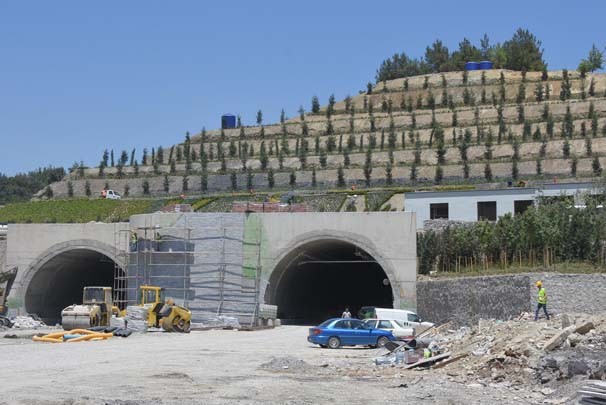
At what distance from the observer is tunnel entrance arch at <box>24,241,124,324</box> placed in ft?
150

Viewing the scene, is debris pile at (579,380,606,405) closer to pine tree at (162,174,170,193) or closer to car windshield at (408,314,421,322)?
car windshield at (408,314,421,322)

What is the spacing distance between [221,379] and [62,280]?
30111 mm

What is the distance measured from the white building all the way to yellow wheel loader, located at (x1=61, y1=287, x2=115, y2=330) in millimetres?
14940

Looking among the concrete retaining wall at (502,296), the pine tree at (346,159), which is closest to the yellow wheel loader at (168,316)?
the concrete retaining wall at (502,296)

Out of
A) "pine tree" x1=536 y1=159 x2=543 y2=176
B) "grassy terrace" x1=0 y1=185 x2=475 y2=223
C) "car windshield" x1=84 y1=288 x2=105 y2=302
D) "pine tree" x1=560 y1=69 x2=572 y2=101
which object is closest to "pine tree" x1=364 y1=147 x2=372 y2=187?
"grassy terrace" x1=0 y1=185 x2=475 y2=223

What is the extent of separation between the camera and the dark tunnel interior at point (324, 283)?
44.0 m

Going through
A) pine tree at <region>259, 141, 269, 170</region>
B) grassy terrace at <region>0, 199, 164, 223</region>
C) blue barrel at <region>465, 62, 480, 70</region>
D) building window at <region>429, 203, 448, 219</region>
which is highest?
blue barrel at <region>465, 62, 480, 70</region>

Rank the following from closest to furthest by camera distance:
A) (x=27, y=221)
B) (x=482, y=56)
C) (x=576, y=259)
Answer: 1. (x=576, y=259)
2. (x=27, y=221)
3. (x=482, y=56)

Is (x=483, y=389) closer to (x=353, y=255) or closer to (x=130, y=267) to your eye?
(x=130, y=267)

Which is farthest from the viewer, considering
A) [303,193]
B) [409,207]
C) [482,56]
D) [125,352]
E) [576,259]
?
[482,56]

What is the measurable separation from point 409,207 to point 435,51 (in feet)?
216

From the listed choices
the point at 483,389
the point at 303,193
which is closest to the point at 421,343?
the point at 483,389

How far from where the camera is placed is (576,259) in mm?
38562

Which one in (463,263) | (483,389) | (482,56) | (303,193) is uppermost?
(482,56)
